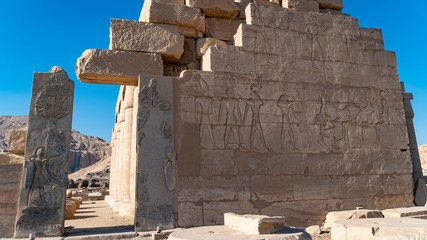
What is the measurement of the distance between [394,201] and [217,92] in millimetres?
4481

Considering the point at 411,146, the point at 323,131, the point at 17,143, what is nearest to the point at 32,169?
the point at 17,143

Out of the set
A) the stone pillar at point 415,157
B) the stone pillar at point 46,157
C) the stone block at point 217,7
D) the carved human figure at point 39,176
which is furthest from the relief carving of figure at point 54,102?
the stone pillar at point 415,157

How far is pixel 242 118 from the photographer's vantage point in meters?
5.95

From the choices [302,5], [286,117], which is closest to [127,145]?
[286,117]

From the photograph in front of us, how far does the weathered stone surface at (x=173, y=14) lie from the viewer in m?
6.32

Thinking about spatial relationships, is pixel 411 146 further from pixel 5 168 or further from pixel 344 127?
pixel 5 168

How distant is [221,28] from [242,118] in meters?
2.44

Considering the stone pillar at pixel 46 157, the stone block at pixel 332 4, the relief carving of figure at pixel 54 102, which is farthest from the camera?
the stone block at pixel 332 4

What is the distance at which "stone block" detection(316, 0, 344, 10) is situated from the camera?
7.78m

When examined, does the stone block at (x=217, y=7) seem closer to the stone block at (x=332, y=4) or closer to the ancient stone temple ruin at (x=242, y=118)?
the ancient stone temple ruin at (x=242, y=118)

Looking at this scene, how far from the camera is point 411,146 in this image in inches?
298

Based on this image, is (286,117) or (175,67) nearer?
(286,117)

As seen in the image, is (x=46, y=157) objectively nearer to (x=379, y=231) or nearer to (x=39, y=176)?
(x=39, y=176)

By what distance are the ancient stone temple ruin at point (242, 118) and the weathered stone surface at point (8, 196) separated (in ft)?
0.61
